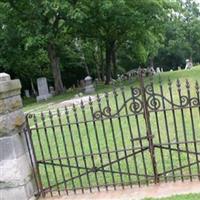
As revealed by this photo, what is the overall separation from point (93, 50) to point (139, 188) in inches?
1263

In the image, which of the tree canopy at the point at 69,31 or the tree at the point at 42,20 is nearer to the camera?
the tree at the point at 42,20

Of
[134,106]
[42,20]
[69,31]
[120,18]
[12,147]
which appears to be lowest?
[12,147]

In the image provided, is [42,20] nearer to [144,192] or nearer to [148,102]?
[148,102]

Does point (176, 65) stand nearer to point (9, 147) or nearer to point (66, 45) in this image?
point (66, 45)

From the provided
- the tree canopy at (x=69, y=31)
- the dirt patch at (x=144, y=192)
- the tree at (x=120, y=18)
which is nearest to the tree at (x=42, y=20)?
the tree canopy at (x=69, y=31)

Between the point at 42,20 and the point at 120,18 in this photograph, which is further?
the point at 120,18

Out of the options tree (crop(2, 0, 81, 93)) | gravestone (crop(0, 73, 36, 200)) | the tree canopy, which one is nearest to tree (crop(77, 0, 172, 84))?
the tree canopy

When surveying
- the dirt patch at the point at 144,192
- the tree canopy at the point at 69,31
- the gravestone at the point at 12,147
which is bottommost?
the dirt patch at the point at 144,192

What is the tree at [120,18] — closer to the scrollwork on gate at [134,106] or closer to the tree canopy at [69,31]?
the tree canopy at [69,31]

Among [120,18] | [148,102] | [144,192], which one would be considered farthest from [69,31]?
[144,192]

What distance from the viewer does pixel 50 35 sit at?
25.3 metres

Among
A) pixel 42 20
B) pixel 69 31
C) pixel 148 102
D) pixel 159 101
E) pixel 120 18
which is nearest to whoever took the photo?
pixel 159 101

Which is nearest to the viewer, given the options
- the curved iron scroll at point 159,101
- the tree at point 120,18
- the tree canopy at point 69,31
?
the curved iron scroll at point 159,101

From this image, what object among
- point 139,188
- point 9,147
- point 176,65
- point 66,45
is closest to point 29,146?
point 9,147
